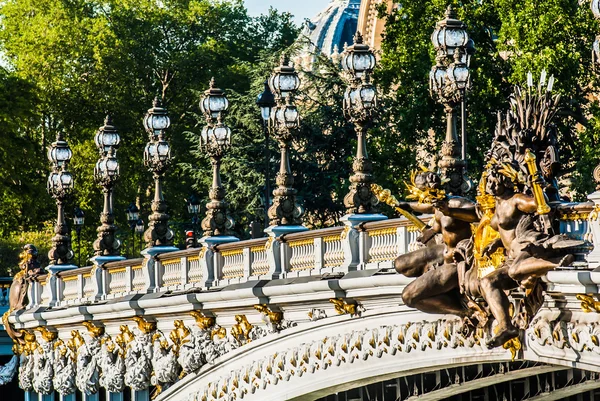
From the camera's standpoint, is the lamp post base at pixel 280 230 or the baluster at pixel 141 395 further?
the baluster at pixel 141 395

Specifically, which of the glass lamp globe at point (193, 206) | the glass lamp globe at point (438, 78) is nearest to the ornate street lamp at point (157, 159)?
the glass lamp globe at point (438, 78)

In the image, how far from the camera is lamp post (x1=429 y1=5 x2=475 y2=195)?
30141mm

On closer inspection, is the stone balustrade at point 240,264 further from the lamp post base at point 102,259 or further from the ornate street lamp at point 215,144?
the ornate street lamp at point 215,144

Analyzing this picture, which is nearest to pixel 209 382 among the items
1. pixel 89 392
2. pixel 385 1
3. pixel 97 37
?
pixel 89 392

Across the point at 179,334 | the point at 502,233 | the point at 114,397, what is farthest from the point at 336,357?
the point at 114,397

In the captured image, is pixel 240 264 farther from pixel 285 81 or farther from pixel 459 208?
pixel 459 208

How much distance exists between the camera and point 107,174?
150 feet

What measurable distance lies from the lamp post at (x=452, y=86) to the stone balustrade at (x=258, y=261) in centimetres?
91

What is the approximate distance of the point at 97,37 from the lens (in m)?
81.1

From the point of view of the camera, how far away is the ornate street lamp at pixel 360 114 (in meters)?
32.6

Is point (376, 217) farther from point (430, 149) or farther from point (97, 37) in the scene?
point (97, 37)

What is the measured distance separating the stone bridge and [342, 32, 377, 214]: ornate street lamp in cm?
56

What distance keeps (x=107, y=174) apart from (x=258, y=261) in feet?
32.7

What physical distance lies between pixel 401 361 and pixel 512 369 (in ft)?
6.26
